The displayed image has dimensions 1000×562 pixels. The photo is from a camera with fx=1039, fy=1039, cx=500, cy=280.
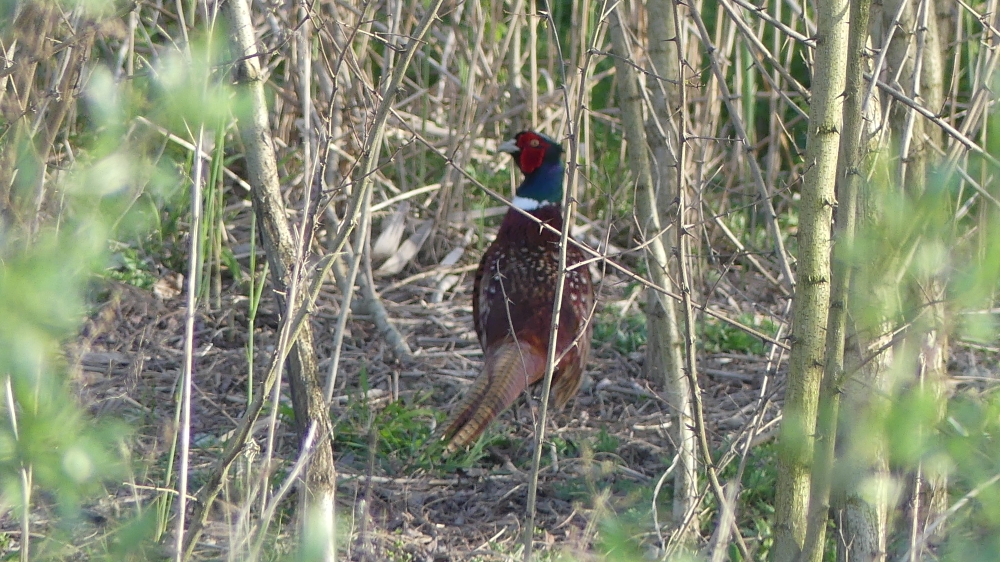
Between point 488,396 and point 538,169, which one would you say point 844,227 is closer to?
point 488,396

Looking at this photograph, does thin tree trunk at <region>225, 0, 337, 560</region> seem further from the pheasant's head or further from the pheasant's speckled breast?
the pheasant's head

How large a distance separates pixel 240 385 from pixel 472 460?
98cm

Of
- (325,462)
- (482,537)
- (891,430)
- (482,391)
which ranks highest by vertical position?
(891,430)

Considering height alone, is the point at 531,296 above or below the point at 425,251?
above

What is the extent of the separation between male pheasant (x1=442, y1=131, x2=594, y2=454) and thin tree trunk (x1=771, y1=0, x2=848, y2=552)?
1.45m

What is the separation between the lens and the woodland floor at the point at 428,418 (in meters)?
2.89

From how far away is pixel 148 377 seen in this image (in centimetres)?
368

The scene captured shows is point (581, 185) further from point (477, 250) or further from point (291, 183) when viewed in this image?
point (291, 183)

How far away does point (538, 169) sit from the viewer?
4.31 meters

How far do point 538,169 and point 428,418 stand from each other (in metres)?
1.26

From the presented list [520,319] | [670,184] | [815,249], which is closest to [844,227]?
[815,249]

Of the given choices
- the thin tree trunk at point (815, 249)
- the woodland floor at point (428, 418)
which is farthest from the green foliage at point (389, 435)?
→ the thin tree trunk at point (815, 249)

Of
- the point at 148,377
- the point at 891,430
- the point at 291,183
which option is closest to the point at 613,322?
the point at 291,183

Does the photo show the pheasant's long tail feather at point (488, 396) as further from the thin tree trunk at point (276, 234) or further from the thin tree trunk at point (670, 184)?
the thin tree trunk at point (276, 234)
